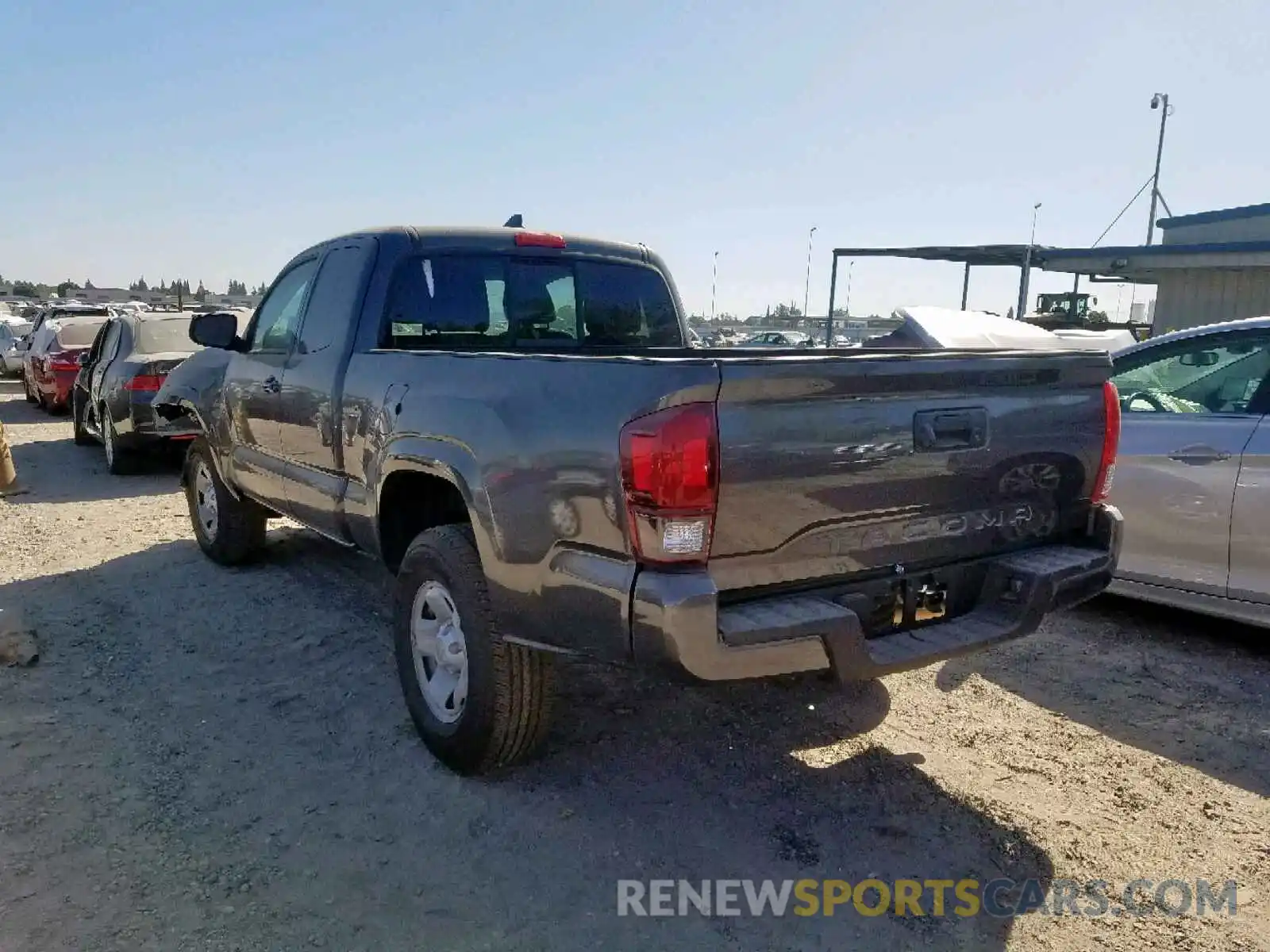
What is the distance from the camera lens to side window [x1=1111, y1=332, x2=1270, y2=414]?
15.9ft

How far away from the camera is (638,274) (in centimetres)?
505

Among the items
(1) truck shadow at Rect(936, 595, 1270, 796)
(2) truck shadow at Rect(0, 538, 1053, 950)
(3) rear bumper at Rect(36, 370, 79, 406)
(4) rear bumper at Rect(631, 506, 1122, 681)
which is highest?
(4) rear bumper at Rect(631, 506, 1122, 681)

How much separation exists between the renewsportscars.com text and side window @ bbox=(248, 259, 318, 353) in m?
3.38

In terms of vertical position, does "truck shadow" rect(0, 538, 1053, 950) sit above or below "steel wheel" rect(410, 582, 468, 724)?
below

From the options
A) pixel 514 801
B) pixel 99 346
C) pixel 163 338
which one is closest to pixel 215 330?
pixel 514 801

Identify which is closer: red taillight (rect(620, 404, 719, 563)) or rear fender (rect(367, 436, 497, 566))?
red taillight (rect(620, 404, 719, 563))

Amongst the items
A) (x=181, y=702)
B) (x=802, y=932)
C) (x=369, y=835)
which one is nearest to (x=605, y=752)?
(x=369, y=835)

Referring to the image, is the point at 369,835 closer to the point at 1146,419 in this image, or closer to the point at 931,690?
the point at 931,690

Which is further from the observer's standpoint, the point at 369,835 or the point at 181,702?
the point at 181,702

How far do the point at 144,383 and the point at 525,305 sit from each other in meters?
6.35

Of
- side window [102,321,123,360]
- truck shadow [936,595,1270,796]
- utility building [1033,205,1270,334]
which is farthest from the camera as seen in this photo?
utility building [1033,205,1270,334]

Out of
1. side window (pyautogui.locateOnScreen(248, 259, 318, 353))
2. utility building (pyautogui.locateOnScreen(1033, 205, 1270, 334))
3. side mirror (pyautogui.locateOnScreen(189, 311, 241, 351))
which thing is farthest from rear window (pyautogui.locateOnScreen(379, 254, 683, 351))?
utility building (pyautogui.locateOnScreen(1033, 205, 1270, 334))

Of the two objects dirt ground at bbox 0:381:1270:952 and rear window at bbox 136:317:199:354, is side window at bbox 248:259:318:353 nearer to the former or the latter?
dirt ground at bbox 0:381:1270:952

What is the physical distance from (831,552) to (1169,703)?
233 cm
